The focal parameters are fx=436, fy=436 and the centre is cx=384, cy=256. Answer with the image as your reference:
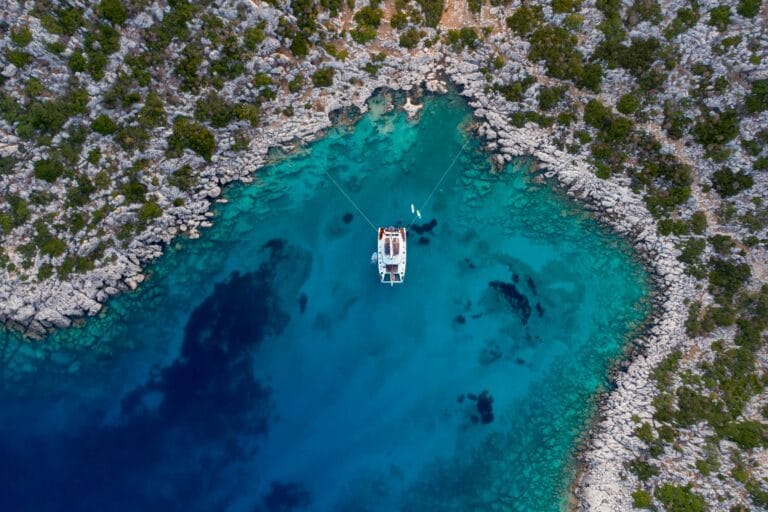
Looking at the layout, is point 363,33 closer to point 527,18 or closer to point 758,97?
point 527,18

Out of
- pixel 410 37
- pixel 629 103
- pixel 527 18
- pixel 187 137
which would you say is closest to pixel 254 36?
pixel 187 137

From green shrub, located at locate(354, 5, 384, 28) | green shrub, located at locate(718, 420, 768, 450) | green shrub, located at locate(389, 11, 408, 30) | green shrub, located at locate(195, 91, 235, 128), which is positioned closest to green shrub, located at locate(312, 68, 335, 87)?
green shrub, located at locate(354, 5, 384, 28)

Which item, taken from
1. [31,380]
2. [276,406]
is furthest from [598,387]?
[31,380]

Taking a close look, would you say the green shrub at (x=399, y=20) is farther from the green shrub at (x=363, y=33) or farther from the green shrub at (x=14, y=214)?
the green shrub at (x=14, y=214)

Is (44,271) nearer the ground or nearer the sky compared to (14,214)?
nearer the ground

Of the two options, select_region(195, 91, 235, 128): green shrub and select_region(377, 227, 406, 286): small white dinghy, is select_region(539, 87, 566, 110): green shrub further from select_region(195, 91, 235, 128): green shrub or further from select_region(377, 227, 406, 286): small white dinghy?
select_region(195, 91, 235, 128): green shrub

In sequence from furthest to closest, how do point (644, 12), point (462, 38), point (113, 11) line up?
point (462, 38) < point (644, 12) < point (113, 11)

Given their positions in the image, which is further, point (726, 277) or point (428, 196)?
point (428, 196)
